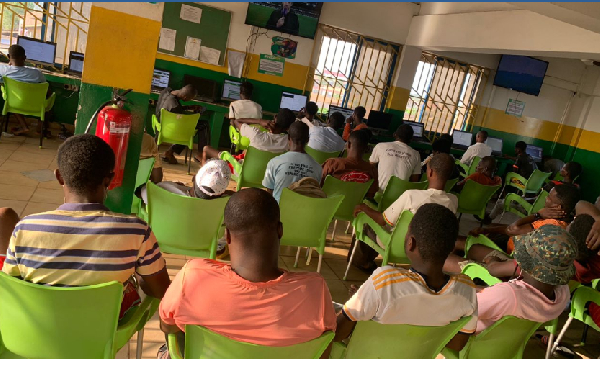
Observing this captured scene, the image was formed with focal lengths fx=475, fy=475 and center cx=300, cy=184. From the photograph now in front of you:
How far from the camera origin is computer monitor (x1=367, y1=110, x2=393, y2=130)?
7.82 m

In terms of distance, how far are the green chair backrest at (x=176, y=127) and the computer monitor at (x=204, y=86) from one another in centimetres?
187

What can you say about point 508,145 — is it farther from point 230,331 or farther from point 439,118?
point 230,331

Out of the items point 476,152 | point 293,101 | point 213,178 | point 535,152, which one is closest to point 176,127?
point 293,101

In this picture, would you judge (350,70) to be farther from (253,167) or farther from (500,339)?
Answer: (500,339)

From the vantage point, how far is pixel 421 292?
1.62 meters

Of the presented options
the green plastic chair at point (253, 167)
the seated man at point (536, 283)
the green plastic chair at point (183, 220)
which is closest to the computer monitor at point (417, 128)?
the green plastic chair at point (253, 167)

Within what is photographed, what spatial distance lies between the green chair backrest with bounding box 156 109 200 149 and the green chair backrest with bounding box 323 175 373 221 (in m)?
2.25

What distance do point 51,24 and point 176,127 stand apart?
297cm

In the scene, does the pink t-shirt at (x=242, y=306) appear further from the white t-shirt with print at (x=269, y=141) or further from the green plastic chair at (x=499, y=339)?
the white t-shirt with print at (x=269, y=141)

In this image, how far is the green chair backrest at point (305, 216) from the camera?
9.41 feet

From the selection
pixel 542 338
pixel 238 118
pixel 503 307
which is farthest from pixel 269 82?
pixel 503 307

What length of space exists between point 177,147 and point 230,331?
502 cm

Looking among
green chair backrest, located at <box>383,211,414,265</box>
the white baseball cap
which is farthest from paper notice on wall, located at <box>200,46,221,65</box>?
green chair backrest, located at <box>383,211,414,265</box>

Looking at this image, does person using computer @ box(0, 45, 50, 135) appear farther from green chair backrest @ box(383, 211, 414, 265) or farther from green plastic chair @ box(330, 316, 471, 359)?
green plastic chair @ box(330, 316, 471, 359)
